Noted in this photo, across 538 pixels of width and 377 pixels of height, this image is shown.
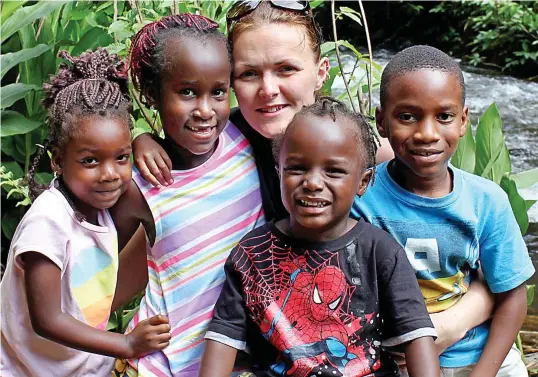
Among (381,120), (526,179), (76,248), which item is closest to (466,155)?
(526,179)

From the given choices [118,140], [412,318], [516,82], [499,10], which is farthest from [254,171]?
[499,10]

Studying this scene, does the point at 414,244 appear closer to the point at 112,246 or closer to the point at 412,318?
the point at 412,318

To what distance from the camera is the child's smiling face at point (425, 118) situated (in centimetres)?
220

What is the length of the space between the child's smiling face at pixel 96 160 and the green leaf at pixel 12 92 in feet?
5.22

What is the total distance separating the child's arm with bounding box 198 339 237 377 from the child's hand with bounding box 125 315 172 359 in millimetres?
130

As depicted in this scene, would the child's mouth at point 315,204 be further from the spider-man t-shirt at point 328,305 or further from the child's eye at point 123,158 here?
the child's eye at point 123,158

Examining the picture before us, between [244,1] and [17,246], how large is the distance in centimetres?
99

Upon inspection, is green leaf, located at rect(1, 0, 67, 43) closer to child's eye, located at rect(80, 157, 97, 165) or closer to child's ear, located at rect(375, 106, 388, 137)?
child's eye, located at rect(80, 157, 97, 165)

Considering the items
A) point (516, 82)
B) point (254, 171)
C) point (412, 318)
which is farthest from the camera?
point (516, 82)

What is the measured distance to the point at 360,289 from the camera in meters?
2.09

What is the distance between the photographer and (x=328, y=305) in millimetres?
2090

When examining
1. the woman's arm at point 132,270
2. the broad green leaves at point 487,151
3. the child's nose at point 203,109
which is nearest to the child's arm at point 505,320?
the broad green leaves at point 487,151

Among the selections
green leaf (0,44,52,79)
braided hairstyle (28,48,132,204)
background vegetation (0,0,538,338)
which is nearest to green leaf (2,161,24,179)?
background vegetation (0,0,538,338)

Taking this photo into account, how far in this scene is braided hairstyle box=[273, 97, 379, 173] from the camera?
213 centimetres
